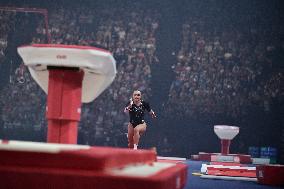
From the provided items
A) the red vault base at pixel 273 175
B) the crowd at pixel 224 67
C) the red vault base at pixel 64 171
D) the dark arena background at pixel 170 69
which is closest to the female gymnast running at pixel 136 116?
the red vault base at pixel 273 175

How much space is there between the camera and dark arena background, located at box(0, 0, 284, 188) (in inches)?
543

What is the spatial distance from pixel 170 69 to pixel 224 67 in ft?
6.04

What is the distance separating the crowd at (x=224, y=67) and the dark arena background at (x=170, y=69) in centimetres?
3

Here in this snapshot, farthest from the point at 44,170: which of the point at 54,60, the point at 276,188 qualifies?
the point at 276,188

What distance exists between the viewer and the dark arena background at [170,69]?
1378 centimetres

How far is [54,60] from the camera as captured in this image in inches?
120

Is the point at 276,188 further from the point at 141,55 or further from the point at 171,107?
the point at 141,55

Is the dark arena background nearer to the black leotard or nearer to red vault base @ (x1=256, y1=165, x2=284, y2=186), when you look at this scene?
the black leotard

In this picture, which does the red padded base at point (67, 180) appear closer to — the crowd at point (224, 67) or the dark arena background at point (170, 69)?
the dark arena background at point (170, 69)

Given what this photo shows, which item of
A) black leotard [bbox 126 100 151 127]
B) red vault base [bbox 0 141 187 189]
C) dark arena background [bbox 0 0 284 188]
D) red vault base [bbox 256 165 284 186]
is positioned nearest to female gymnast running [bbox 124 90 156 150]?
black leotard [bbox 126 100 151 127]

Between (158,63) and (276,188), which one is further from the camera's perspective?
(158,63)

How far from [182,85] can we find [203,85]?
2.31 ft

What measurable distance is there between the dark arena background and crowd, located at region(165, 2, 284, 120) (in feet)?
0.11

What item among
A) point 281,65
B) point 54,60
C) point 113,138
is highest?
point 281,65
